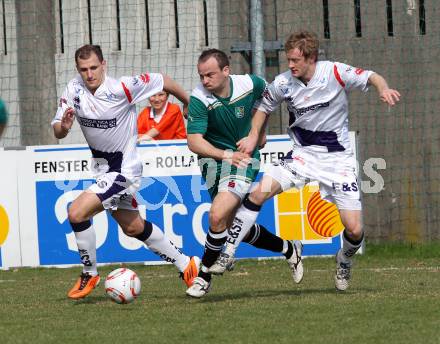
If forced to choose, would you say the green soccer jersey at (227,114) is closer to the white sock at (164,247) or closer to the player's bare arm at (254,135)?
the player's bare arm at (254,135)

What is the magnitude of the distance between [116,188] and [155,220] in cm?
384

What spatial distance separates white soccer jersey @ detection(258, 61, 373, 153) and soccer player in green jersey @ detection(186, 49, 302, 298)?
0.21 m

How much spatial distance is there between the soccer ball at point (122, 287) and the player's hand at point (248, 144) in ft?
4.39

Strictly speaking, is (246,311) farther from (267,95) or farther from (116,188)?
(267,95)

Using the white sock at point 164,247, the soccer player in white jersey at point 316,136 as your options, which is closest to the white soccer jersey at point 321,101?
the soccer player in white jersey at point 316,136

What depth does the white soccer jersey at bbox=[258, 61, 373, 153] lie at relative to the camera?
9195mm

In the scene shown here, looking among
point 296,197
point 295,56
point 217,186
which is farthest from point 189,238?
point 295,56

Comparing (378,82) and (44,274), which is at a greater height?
(378,82)

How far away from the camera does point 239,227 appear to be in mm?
9164

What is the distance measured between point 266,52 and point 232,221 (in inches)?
190

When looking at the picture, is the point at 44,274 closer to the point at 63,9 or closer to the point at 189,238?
the point at 189,238

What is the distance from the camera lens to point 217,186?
32.2 ft

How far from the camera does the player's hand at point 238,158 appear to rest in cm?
902

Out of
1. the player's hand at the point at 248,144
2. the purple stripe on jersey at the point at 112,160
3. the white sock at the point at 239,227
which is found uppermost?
the player's hand at the point at 248,144
